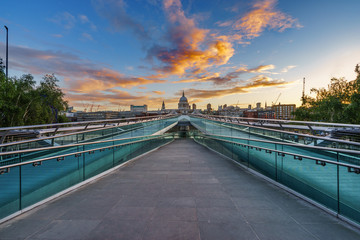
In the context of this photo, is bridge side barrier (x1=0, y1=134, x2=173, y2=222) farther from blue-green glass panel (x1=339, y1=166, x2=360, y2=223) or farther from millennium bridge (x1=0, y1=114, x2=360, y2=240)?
blue-green glass panel (x1=339, y1=166, x2=360, y2=223)

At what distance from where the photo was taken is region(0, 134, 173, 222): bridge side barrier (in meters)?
3.72

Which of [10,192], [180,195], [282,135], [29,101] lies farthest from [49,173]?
[29,101]

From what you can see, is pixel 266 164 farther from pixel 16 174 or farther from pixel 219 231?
pixel 16 174

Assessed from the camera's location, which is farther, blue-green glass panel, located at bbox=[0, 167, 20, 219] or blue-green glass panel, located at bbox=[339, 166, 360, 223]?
blue-green glass panel, located at bbox=[0, 167, 20, 219]

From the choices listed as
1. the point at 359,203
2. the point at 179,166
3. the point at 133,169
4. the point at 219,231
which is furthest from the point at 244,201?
the point at 133,169

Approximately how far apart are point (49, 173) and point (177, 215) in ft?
11.7

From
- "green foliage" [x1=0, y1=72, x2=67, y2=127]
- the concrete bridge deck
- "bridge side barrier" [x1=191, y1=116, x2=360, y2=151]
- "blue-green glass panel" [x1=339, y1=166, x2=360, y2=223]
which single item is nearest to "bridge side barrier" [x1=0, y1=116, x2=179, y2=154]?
the concrete bridge deck

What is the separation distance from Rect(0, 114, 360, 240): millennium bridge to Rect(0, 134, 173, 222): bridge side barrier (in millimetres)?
21

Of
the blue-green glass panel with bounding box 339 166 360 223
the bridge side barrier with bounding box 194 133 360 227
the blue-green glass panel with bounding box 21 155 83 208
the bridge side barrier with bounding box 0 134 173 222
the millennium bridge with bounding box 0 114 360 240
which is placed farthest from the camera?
the blue-green glass panel with bounding box 21 155 83 208

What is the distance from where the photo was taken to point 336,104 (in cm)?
3588

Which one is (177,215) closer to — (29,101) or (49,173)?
(49,173)

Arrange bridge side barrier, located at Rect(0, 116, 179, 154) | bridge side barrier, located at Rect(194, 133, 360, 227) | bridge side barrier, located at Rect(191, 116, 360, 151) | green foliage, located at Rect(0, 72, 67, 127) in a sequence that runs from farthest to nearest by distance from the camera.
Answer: green foliage, located at Rect(0, 72, 67, 127), bridge side barrier, located at Rect(0, 116, 179, 154), bridge side barrier, located at Rect(191, 116, 360, 151), bridge side barrier, located at Rect(194, 133, 360, 227)

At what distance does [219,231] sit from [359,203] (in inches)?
106

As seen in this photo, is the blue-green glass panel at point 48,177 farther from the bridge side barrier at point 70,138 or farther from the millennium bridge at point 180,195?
the bridge side barrier at point 70,138
